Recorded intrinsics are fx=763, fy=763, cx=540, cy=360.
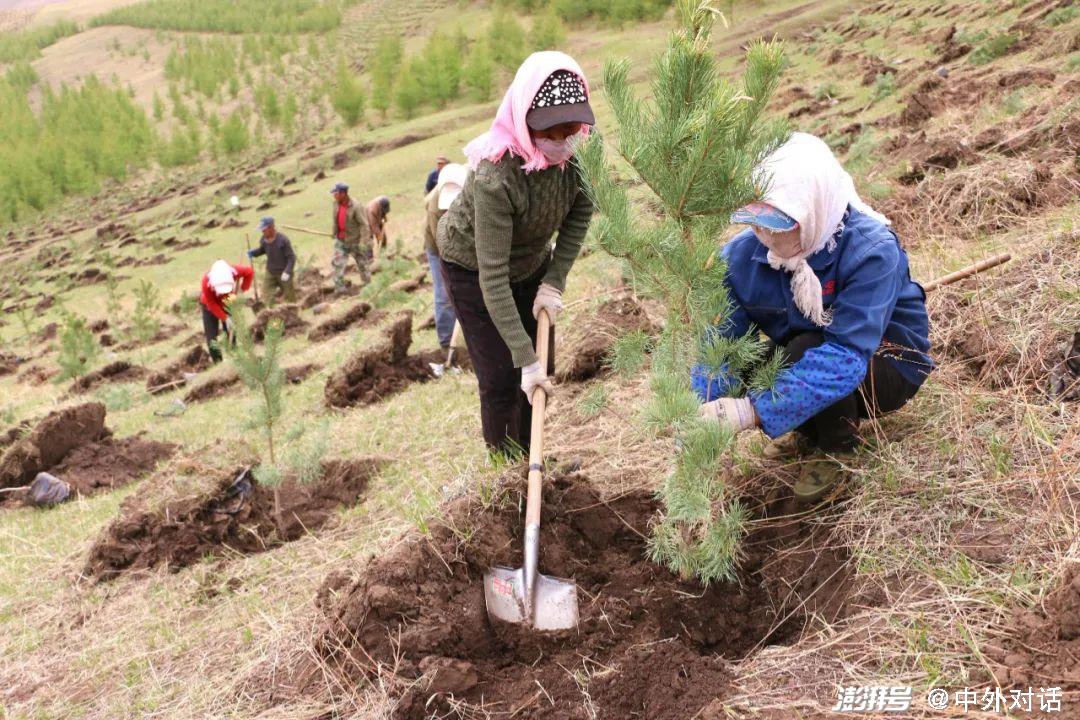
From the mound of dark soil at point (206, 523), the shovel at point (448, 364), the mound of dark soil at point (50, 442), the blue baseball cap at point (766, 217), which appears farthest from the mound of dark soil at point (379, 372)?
the blue baseball cap at point (766, 217)

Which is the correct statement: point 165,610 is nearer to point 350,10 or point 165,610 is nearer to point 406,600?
point 406,600

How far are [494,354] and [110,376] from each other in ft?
30.4

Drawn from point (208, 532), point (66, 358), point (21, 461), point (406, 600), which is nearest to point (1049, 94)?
point (406, 600)

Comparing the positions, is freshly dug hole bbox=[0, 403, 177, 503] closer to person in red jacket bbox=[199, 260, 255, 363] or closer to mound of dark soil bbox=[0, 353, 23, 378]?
person in red jacket bbox=[199, 260, 255, 363]

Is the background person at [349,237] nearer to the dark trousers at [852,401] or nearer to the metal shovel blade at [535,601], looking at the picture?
the metal shovel blade at [535,601]

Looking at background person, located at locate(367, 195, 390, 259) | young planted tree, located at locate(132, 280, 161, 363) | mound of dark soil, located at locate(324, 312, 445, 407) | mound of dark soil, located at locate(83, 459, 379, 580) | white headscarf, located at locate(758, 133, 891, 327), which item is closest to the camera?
white headscarf, located at locate(758, 133, 891, 327)

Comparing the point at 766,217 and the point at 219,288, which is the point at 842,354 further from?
the point at 219,288

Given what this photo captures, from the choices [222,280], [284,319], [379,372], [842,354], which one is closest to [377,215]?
[284,319]

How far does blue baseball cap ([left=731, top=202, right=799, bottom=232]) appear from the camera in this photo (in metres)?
2.18

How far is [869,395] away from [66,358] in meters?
10.7

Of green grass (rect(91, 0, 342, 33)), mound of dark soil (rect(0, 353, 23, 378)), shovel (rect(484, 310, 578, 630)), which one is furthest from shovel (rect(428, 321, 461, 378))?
green grass (rect(91, 0, 342, 33))

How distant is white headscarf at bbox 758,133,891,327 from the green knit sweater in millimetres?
849

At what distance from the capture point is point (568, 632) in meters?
2.38

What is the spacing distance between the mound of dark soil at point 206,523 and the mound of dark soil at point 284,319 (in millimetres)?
5502
